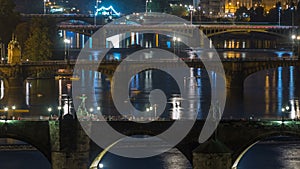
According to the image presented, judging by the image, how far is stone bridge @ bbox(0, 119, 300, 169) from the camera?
97.1 feet

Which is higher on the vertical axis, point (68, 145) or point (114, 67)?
point (114, 67)

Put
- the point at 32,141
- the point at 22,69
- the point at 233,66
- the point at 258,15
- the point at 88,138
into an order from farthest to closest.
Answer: the point at 258,15
the point at 233,66
the point at 22,69
the point at 32,141
the point at 88,138

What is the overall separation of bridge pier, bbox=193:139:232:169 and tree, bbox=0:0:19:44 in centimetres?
4591

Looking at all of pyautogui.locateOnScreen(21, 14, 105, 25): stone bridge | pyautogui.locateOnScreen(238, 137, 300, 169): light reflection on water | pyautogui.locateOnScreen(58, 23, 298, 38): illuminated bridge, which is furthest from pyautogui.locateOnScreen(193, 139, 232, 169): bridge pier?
pyautogui.locateOnScreen(21, 14, 105, 25): stone bridge

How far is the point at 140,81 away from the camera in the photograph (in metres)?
65.9

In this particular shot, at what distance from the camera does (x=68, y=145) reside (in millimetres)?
29578

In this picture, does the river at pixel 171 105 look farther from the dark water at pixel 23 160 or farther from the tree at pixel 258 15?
the tree at pixel 258 15

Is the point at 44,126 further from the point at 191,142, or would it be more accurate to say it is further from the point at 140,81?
the point at 140,81

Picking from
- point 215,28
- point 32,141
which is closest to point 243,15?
point 215,28

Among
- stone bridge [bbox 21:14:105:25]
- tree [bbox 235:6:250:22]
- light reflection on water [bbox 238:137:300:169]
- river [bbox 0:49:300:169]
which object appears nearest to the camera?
light reflection on water [bbox 238:137:300:169]

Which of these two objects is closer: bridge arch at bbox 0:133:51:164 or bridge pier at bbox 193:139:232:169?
bridge pier at bbox 193:139:232:169

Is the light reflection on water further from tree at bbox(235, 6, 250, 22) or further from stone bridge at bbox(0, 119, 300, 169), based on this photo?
tree at bbox(235, 6, 250, 22)

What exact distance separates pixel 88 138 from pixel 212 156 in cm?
413

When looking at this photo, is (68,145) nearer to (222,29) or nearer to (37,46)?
(37,46)
